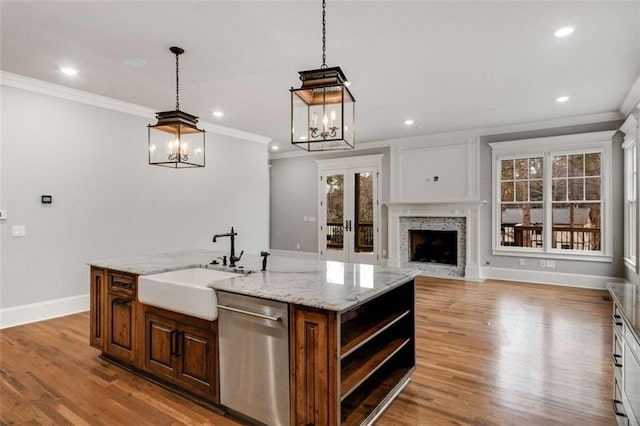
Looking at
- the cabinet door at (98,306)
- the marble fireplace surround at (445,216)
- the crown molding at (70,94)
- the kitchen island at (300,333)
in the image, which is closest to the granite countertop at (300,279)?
the kitchen island at (300,333)

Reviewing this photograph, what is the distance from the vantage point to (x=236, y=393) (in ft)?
7.04

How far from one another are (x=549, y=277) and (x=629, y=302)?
4845mm

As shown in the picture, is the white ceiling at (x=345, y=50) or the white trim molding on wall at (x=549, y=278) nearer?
the white ceiling at (x=345, y=50)

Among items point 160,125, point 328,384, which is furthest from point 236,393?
point 160,125

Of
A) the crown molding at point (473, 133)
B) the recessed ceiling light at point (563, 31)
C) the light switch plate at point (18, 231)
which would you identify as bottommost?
the light switch plate at point (18, 231)

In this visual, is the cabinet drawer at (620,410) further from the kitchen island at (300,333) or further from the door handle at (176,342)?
the door handle at (176,342)

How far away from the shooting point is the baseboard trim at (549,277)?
5.76 metres

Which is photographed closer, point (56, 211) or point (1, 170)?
point (1, 170)

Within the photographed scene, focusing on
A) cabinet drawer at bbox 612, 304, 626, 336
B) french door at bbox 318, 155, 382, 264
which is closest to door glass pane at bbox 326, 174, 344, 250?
french door at bbox 318, 155, 382, 264

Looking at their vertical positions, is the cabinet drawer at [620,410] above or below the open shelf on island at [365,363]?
below

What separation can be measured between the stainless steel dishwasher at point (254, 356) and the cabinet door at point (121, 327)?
1021 millimetres

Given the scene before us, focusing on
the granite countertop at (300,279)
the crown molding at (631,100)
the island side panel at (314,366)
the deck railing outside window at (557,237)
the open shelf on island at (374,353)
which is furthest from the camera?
the deck railing outside window at (557,237)

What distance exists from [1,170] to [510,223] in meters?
7.68

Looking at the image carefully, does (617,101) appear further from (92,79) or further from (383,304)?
(92,79)
